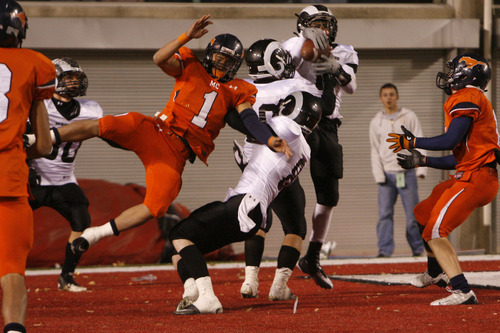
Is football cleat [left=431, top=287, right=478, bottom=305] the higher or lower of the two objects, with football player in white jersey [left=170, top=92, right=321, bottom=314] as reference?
lower

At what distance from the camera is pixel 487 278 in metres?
6.89

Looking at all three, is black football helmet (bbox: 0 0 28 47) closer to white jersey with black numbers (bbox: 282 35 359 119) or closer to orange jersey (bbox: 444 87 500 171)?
orange jersey (bbox: 444 87 500 171)

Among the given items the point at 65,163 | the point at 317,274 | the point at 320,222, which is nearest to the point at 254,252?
the point at 317,274

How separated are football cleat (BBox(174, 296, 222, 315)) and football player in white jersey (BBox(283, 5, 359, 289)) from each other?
5.65 ft

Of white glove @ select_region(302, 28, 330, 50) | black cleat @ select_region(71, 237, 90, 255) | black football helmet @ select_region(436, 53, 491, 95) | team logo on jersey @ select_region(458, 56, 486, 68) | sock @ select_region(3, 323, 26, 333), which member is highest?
white glove @ select_region(302, 28, 330, 50)

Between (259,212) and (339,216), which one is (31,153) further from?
(339,216)

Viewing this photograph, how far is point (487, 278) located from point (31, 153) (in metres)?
4.38

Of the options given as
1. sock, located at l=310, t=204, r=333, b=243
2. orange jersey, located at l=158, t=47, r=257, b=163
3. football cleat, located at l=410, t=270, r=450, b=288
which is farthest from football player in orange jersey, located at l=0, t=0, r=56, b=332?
sock, located at l=310, t=204, r=333, b=243

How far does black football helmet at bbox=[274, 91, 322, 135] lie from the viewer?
5523 millimetres

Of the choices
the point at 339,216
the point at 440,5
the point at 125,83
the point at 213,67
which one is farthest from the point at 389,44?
the point at 213,67

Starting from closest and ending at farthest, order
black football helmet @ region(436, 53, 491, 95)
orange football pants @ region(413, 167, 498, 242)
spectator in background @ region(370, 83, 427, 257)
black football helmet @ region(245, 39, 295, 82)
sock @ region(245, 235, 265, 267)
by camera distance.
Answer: orange football pants @ region(413, 167, 498, 242) < black football helmet @ region(436, 53, 491, 95) < sock @ region(245, 235, 265, 267) < black football helmet @ region(245, 39, 295, 82) < spectator in background @ region(370, 83, 427, 257)

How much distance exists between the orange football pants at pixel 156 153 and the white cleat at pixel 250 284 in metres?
0.90

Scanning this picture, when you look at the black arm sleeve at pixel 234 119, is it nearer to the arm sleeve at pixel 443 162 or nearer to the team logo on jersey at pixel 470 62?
the arm sleeve at pixel 443 162

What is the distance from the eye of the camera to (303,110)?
5.53m
